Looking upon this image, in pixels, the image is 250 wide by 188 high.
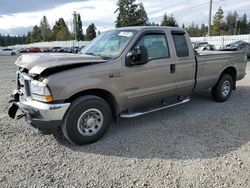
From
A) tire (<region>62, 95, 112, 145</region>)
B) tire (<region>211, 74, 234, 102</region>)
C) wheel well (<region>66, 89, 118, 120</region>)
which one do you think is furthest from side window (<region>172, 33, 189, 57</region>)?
tire (<region>62, 95, 112, 145</region>)

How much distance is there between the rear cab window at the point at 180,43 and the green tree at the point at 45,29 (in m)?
94.7

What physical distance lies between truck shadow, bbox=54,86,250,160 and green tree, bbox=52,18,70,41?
84268 mm

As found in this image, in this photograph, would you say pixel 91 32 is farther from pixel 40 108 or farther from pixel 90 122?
pixel 40 108

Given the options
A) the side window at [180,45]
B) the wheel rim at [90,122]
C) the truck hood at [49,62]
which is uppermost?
the side window at [180,45]

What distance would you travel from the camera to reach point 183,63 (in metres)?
5.45

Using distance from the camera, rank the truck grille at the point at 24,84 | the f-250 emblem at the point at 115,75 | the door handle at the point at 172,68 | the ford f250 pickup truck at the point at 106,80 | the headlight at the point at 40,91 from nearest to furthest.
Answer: the headlight at the point at 40,91 < the ford f250 pickup truck at the point at 106,80 < the truck grille at the point at 24,84 < the f-250 emblem at the point at 115,75 < the door handle at the point at 172,68

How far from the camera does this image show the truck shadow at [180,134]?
403 cm

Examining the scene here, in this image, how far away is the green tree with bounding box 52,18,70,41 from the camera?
8541 cm

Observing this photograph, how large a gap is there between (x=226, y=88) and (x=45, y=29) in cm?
9896

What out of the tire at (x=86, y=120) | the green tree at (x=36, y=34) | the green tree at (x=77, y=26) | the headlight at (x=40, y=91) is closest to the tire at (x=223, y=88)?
the tire at (x=86, y=120)

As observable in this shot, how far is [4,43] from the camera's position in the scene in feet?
412

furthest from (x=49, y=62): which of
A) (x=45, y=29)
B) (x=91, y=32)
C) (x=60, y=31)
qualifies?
(x=45, y=29)

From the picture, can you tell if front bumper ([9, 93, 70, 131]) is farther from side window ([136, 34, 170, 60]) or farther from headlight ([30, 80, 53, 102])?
side window ([136, 34, 170, 60])

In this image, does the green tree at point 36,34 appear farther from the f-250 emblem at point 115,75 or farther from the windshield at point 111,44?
the f-250 emblem at point 115,75
